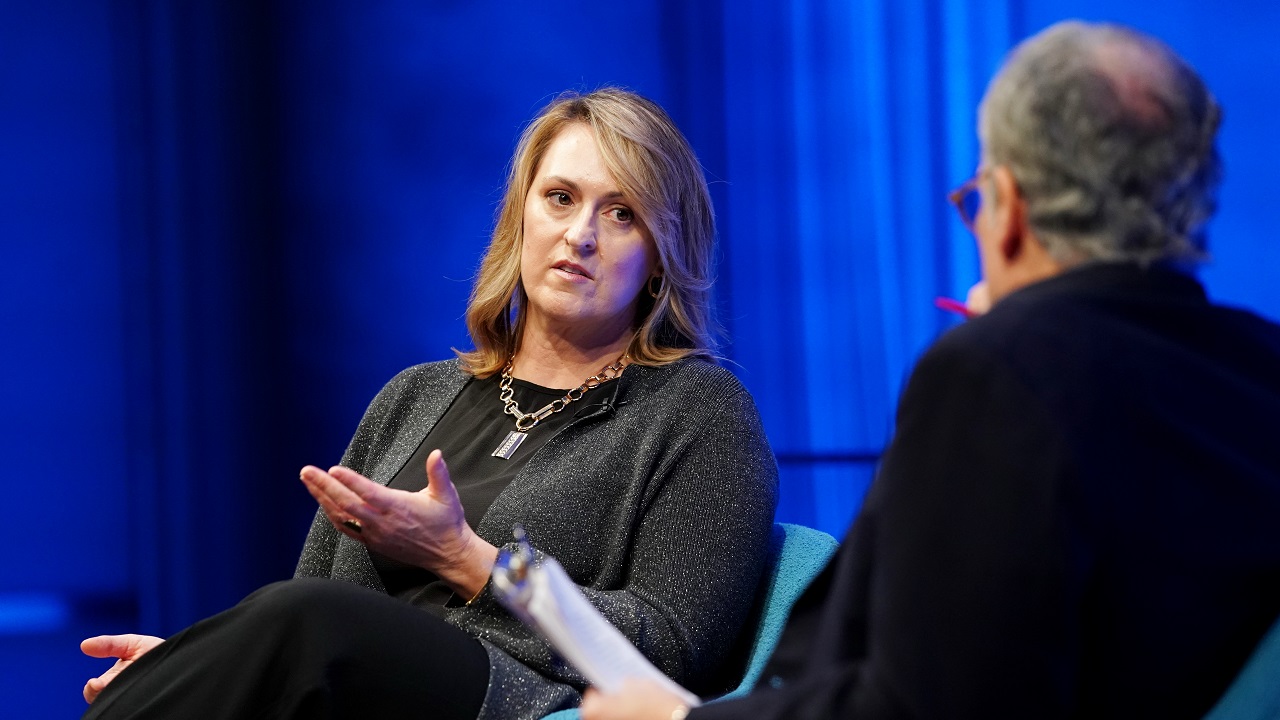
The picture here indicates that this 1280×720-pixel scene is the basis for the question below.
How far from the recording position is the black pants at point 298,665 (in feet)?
5.08

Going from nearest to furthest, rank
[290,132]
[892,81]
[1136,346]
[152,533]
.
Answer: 1. [1136,346]
2. [892,81]
3. [152,533]
4. [290,132]

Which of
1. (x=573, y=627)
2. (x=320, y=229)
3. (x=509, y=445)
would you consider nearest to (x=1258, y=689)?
(x=573, y=627)

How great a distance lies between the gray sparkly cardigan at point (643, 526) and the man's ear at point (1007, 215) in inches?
34.6

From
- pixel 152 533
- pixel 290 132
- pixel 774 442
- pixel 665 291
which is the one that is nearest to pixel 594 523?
pixel 665 291

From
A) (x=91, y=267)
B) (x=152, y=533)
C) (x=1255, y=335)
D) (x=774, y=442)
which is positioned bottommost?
(x=152, y=533)

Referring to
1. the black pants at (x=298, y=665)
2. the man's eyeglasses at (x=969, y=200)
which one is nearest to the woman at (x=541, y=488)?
the black pants at (x=298, y=665)

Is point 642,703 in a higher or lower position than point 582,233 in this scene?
lower

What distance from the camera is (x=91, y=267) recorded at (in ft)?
11.9

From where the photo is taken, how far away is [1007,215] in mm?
1042

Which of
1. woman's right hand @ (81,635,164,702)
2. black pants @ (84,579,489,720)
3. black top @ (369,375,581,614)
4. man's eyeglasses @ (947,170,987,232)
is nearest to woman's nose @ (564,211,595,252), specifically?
black top @ (369,375,581,614)

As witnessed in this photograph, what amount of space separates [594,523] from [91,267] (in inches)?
91.2

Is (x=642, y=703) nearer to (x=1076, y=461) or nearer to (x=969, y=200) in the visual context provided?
(x=1076, y=461)

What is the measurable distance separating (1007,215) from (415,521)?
3.22 feet

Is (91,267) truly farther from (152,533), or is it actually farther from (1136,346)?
(1136,346)
